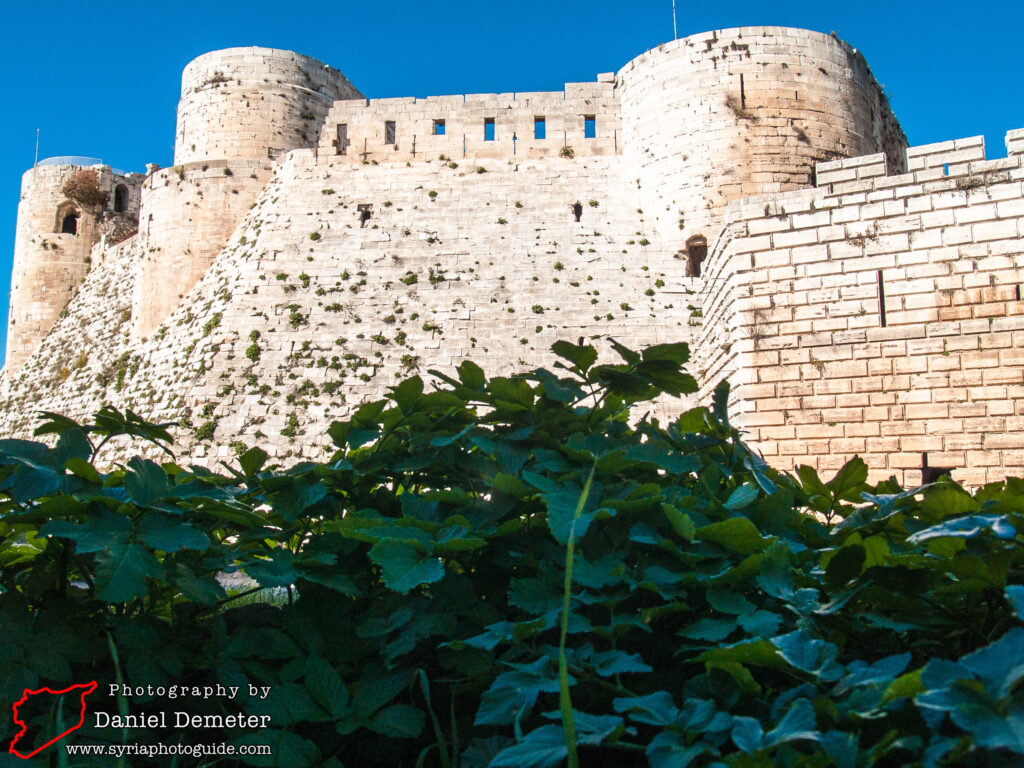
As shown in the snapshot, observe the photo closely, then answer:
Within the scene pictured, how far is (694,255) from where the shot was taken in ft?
48.9

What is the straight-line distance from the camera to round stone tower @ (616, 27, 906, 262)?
1405 centimetres

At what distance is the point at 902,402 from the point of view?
621 centimetres

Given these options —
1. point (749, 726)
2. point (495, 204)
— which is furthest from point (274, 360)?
point (749, 726)

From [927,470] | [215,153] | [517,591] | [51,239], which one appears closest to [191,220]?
[215,153]

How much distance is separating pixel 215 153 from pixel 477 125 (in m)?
6.44

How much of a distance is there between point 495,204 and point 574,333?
3878mm

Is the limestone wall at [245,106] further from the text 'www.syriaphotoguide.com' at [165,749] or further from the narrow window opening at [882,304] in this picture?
the text 'www.syriaphotoguide.com' at [165,749]

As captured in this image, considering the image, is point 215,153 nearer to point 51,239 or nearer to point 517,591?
point 51,239

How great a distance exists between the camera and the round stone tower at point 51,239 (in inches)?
967

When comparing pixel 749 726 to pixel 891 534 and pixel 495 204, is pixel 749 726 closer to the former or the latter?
pixel 891 534

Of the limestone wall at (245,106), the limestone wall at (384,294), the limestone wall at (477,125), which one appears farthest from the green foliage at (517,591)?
the limestone wall at (245,106)

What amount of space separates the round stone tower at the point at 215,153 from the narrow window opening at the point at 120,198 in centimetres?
891

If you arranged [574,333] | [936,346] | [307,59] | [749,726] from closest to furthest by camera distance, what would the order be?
[749,726] < [936,346] < [574,333] < [307,59]

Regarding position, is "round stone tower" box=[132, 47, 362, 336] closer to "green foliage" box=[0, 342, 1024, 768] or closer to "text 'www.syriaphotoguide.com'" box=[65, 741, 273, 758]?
"green foliage" box=[0, 342, 1024, 768]
